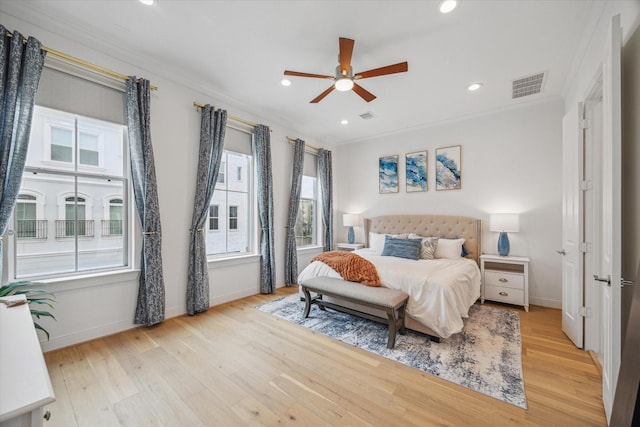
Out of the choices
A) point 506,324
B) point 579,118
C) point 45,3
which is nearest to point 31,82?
point 45,3

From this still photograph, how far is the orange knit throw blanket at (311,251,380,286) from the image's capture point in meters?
2.96

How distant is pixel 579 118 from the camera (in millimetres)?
2426

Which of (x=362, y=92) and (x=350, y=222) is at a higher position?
(x=362, y=92)

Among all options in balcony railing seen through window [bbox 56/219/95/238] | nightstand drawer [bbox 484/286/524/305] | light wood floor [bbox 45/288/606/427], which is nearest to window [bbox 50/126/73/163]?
balcony railing seen through window [bbox 56/219/95/238]

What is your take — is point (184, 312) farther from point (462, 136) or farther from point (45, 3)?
point (462, 136)

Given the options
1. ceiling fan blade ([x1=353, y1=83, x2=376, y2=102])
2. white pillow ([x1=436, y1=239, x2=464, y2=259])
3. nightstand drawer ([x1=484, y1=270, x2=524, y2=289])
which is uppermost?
ceiling fan blade ([x1=353, y1=83, x2=376, y2=102])

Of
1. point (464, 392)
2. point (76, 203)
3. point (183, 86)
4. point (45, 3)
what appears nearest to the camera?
point (464, 392)

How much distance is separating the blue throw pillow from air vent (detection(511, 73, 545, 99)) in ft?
7.80

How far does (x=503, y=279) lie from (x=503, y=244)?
51 centimetres

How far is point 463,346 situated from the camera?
252 cm

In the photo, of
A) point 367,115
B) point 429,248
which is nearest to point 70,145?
point 367,115

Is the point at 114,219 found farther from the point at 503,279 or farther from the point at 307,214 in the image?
the point at 503,279

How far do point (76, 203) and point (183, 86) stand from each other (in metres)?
1.79

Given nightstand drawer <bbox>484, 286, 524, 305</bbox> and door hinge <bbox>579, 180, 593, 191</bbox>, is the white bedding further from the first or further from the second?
door hinge <bbox>579, 180, 593, 191</bbox>
